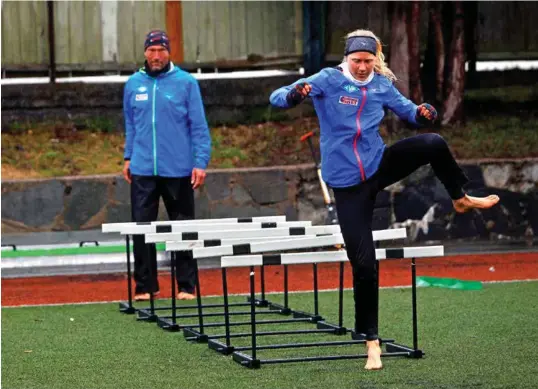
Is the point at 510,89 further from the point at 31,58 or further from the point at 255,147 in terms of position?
the point at 31,58

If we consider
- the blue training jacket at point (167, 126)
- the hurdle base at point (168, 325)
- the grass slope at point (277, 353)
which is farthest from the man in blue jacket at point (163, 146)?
the hurdle base at point (168, 325)

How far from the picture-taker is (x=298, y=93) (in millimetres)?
7770

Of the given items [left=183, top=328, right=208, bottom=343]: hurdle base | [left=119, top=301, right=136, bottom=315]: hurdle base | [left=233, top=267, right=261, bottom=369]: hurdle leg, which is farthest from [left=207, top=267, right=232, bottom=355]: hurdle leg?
[left=119, top=301, right=136, bottom=315]: hurdle base

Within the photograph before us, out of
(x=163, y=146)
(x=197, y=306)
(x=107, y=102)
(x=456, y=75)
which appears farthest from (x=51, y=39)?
(x=197, y=306)

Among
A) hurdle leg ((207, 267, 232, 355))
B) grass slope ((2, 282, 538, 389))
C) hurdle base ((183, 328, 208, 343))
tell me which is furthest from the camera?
hurdle base ((183, 328, 208, 343))

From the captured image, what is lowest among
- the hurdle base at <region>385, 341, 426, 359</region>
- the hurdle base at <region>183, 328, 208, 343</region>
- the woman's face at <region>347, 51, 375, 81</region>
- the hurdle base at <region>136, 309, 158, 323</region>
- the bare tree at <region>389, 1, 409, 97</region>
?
the hurdle base at <region>136, 309, 158, 323</region>

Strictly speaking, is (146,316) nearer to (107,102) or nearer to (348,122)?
(348,122)

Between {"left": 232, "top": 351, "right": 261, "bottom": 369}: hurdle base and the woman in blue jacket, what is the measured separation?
0.66 meters

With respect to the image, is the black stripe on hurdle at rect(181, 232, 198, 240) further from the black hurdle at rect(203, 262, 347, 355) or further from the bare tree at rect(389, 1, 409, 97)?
the bare tree at rect(389, 1, 409, 97)

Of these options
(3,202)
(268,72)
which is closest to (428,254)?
(3,202)

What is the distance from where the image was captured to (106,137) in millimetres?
19984

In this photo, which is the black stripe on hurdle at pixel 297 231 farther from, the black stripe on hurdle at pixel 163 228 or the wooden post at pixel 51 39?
the wooden post at pixel 51 39

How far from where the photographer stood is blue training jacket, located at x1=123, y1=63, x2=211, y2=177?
1212 centimetres

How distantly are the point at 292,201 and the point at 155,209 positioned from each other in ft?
18.3
